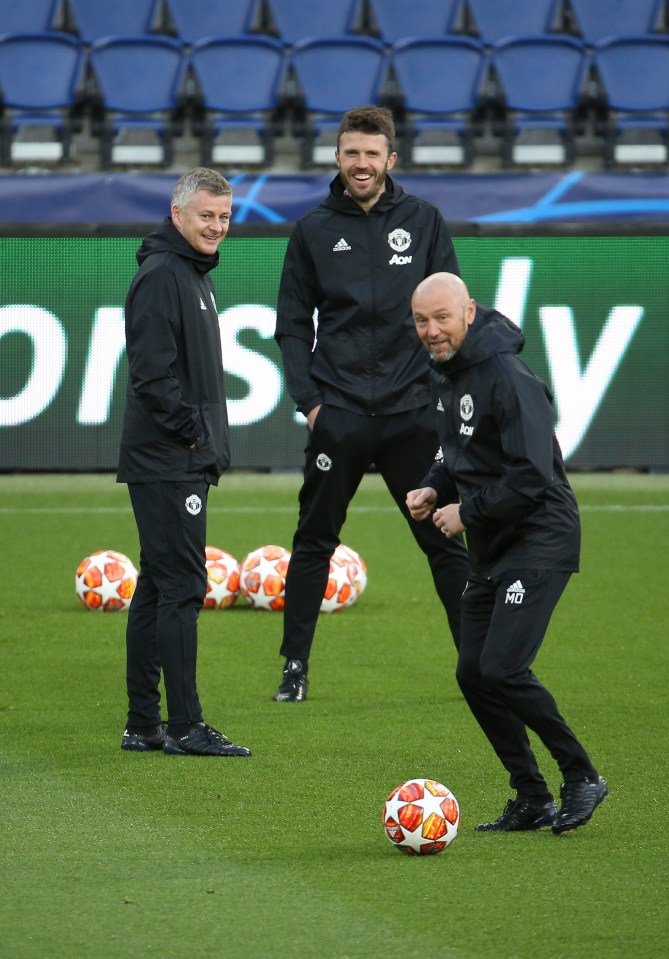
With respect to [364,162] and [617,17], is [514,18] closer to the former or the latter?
[617,17]

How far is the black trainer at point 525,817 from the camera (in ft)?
16.8

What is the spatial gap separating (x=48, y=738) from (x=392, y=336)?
87.0 inches

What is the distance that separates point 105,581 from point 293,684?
2510mm

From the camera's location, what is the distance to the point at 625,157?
1769 cm

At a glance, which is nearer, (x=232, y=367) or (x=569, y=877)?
(x=569, y=877)

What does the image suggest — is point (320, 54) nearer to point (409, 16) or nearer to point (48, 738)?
point (409, 16)

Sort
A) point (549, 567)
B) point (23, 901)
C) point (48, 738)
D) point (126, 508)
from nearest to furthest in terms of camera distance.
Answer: point (23, 901), point (549, 567), point (48, 738), point (126, 508)

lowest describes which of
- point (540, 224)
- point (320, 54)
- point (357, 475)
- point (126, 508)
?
point (126, 508)

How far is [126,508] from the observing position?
13.9m

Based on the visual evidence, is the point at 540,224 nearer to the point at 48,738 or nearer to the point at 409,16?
the point at 409,16

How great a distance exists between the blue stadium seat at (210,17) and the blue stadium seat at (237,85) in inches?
46.2

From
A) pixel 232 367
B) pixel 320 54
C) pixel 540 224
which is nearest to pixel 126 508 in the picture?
pixel 232 367

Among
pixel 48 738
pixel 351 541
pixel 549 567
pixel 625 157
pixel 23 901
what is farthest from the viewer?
pixel 625 157

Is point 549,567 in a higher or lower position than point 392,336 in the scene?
lower
